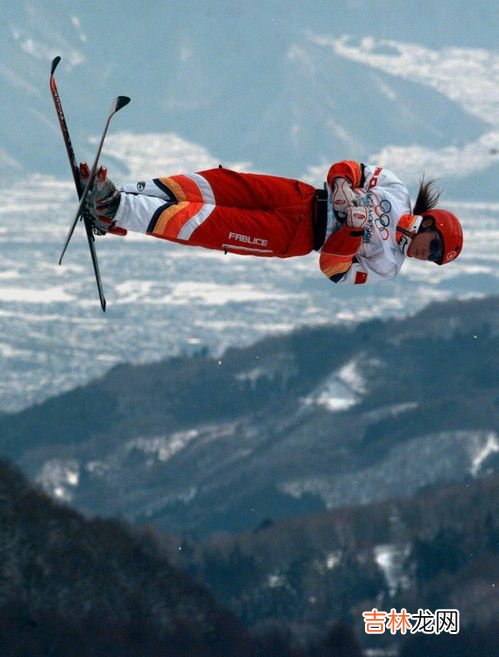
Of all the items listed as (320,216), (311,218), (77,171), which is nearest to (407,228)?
(320,216)

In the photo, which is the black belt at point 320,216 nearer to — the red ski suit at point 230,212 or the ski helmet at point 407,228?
the red ski suit at point 230,212

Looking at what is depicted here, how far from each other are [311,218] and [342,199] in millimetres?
499

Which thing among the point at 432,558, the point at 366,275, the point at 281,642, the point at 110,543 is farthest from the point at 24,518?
the point at 366,275

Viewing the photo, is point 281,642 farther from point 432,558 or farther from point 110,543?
point 432,558

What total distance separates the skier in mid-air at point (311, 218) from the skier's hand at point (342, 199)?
0.01 metres

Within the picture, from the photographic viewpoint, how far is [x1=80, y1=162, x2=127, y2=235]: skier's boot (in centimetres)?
1655

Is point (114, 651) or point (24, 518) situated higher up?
point (24, 518)

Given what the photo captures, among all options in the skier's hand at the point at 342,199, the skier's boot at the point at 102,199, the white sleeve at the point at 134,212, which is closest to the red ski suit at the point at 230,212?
the white sleeve at the point at 134,212

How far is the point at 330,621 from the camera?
149 meters

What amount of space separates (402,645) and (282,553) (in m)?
53.3

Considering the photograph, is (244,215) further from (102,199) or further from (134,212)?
(102,199)

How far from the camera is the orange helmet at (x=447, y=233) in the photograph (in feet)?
59.9

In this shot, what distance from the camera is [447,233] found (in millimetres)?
18266

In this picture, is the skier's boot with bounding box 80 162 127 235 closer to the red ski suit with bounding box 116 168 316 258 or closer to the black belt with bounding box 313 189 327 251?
the red ski suit with bounding box 116 168 316 258
